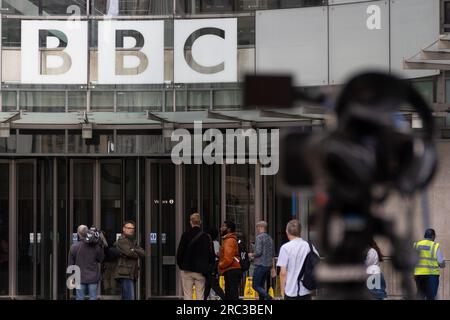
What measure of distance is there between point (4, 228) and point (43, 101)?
263cm

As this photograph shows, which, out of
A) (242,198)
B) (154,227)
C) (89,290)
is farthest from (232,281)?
(154,227)

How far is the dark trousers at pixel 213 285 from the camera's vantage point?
1764 cm

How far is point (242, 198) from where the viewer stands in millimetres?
21828

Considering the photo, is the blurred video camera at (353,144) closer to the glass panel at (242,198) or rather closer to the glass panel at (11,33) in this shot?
the glass panel at (242,198)

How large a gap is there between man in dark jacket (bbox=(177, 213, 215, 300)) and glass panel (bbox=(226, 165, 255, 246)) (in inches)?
165

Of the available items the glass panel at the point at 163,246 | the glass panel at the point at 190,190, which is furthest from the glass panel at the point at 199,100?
the glass panel at the point at 163,246

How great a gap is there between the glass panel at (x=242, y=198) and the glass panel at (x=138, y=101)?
1.95 metres

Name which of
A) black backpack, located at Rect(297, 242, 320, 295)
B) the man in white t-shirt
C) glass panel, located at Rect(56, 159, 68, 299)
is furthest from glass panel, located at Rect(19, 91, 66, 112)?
black backpack, located at Rect(297, 242, 320, 295)

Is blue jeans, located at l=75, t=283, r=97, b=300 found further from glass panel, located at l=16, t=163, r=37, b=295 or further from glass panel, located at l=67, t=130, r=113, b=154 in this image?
glass panel, located at l=67, t=130, r=113, b=154

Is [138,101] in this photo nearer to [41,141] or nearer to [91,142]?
[91,142]

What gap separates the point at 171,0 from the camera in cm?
2202

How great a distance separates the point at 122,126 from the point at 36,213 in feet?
7.95

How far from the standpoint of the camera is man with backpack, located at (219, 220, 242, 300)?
17484mm

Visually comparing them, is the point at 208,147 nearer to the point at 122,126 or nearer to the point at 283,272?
the point at 122,126
